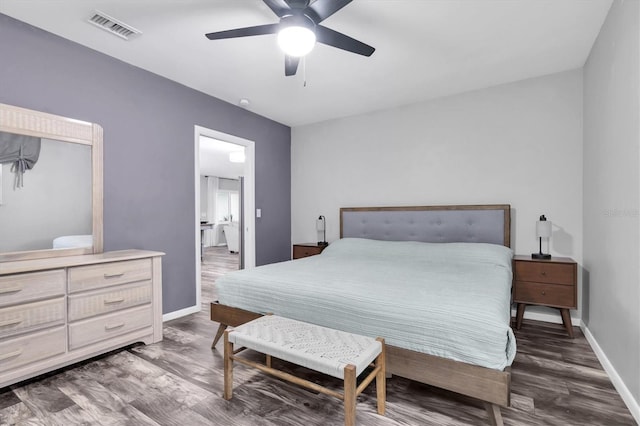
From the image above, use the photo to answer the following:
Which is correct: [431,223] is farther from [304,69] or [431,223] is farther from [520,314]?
[304,69]

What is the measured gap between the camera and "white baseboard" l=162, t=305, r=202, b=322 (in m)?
3.29

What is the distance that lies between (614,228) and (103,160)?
3973 millimetres

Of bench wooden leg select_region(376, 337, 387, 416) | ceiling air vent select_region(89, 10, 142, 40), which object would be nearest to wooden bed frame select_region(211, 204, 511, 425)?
bench wooden leg select_region(376, 337, 387, 416)

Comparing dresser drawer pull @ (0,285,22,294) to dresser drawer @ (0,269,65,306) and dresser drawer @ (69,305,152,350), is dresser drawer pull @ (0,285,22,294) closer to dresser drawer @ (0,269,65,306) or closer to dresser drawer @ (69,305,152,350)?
dresser drawer @ (0,269,65,306)

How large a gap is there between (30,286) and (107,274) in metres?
0.45

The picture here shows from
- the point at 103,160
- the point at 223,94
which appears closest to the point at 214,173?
the point at 223,94

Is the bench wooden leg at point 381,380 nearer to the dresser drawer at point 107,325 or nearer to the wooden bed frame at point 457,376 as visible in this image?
the wooden bed frame at point 457,376

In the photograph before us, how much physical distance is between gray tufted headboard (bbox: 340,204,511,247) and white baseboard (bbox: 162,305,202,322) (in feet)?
6.86

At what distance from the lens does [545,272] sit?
2900 millimetres

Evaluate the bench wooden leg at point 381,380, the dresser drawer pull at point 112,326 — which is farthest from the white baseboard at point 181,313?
the bench wooden leg at point 381,380

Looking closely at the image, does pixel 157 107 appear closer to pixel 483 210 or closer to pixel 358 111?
pixel 358 111

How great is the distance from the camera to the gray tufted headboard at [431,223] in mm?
3391

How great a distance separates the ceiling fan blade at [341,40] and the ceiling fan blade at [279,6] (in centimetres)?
22

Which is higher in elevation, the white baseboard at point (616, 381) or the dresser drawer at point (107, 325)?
the dresser drawer at point (107, 325)
